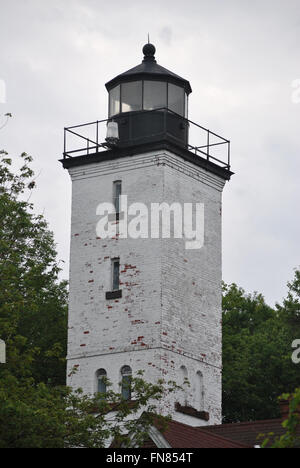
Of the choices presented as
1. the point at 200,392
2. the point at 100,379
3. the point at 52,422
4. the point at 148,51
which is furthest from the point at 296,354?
the point at 52,422

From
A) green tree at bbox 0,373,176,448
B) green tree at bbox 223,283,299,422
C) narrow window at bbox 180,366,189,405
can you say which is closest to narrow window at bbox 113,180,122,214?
narrow window at bbox 180,366,189,405

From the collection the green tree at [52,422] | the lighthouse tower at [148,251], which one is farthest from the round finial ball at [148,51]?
the green tree at [52,422]

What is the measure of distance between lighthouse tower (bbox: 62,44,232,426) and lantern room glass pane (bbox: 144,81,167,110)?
0.03 metres

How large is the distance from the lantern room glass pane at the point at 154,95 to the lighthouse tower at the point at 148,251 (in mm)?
32

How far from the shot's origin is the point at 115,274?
135 feet

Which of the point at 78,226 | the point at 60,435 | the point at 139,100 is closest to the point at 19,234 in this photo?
the point at 78,226

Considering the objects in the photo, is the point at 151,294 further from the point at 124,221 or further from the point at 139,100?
the point at 139,100

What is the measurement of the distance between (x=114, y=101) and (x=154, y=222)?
15.7 ft

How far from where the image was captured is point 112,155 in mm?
41938

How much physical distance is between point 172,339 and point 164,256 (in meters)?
2.56

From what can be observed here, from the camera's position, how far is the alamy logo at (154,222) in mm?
40594

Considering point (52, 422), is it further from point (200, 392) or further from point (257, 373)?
point (257, 373)

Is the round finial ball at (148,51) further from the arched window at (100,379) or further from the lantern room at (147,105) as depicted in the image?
the arched window at (100,379)
